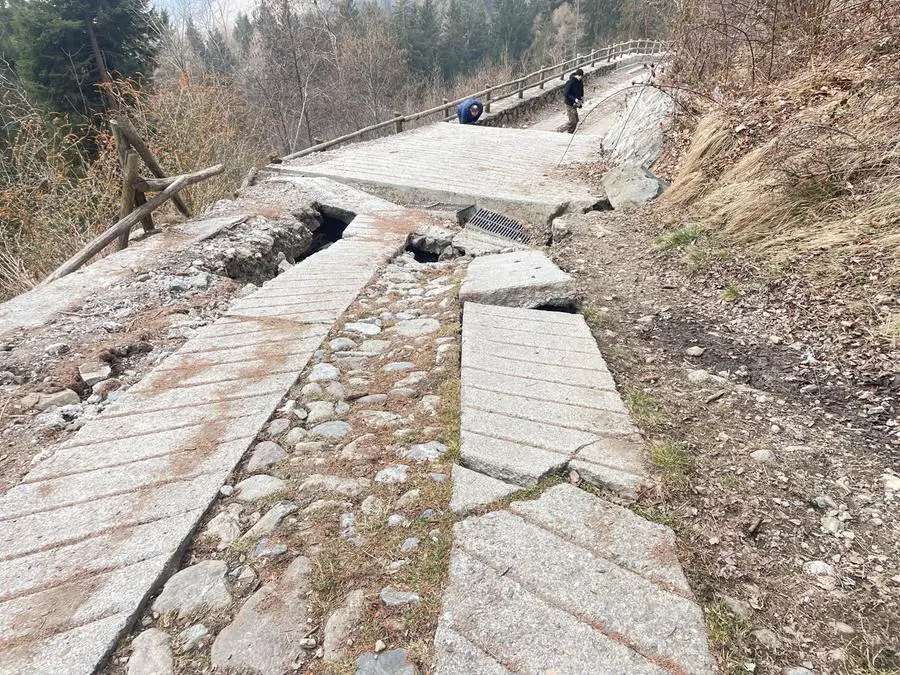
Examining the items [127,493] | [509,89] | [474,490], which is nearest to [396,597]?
[474,490]

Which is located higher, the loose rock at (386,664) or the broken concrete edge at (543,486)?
the broken concrete edge at (543,486)

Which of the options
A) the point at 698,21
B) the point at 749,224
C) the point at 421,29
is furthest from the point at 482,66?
the point at 749,224

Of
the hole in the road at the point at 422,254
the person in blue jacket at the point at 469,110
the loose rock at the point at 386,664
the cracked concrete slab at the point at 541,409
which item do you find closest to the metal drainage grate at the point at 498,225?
the hole in the road at the point at 422,254

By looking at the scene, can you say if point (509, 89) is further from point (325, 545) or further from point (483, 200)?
point (325, 545)

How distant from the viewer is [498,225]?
5.69 metres

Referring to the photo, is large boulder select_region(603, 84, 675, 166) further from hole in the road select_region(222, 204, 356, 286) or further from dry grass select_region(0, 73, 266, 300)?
dry grass select_region(0, 73, 266, 300)

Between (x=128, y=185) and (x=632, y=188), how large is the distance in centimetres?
488

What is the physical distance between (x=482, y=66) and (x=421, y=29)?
685 cm

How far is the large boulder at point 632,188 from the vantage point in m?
4.72

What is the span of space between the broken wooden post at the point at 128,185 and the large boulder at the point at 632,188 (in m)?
4.66

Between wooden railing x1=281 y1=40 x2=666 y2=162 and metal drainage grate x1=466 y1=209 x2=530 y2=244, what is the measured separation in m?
4.07

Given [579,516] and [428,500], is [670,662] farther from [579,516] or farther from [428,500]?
[428,500]

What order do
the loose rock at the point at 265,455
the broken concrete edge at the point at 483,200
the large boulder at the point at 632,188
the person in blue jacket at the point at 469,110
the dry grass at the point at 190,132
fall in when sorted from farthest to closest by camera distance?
the person in blue jacket at the point at 469,110
the dry grass at the point at 190,132
the broken concrete edge at the point at 483,200
the large boulder at the point at 632,188
the loose rock at the point at 265,455

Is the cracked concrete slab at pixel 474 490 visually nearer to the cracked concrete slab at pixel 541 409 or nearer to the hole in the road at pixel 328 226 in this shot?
the cracked concrete slab at pixel 541 409
